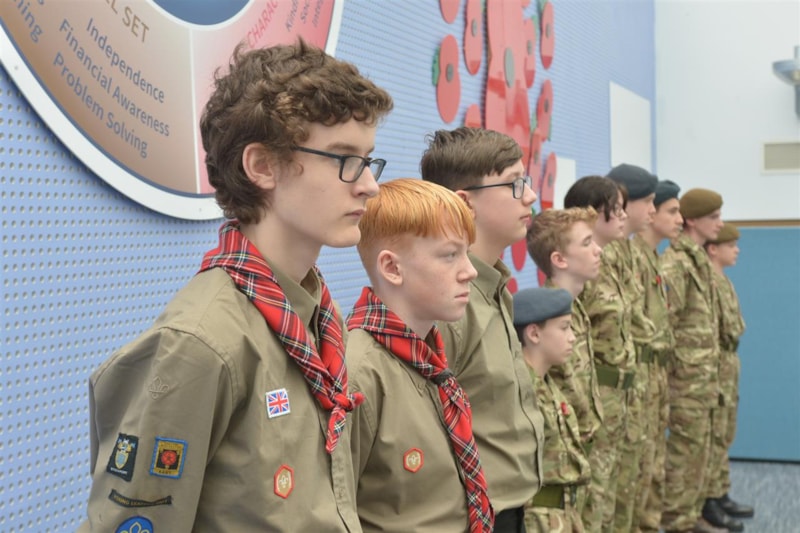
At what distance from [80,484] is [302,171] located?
81cm

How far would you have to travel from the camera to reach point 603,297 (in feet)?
10.8

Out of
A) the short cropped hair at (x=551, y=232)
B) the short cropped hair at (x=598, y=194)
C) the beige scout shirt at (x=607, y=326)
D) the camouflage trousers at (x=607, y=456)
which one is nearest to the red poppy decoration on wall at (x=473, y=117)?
the short cropped hair at (x=598, y=194)

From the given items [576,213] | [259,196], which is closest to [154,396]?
[259,196]

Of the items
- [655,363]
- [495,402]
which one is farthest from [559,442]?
[655,363]

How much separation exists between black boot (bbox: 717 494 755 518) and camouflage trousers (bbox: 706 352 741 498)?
0.27ft

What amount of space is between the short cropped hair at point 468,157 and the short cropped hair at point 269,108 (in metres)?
0.87

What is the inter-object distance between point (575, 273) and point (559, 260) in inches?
2.4

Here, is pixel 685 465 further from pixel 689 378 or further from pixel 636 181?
pixel 636 181


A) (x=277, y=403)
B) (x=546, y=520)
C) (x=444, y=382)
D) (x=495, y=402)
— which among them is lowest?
(x=546, y=520)

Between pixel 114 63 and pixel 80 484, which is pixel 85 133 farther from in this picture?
pixel 80 484

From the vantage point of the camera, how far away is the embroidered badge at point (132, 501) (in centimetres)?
109

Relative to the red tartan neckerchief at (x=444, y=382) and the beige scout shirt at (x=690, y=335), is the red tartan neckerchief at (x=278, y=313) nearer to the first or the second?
the red tartan neckerchief at (x=444, y=382)

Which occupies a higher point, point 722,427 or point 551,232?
point 551,232

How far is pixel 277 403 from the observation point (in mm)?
1185
